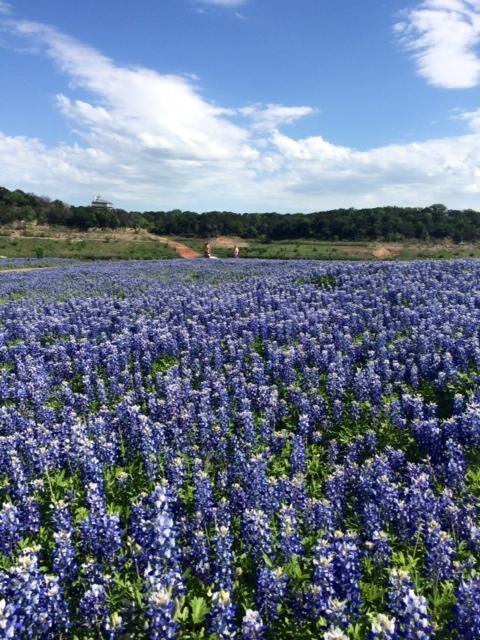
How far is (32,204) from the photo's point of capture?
105 meters

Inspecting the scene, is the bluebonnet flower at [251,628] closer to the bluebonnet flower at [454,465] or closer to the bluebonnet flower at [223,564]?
the bluebonnet flower at [223,564]

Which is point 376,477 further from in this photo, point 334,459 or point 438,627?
point 438,627

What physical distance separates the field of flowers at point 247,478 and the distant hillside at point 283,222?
57121 millimetres

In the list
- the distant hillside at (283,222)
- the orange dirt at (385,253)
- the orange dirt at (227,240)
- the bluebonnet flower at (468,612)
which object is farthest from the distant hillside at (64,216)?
the bluebonnet flower at (468,612)

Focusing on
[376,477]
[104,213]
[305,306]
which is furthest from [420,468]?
[104,213]

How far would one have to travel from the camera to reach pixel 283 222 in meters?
88.7

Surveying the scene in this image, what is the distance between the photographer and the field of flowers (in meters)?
3.84

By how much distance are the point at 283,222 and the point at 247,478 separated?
280ft

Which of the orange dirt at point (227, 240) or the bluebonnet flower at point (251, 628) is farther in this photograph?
the orange dirt at point (227, 240)

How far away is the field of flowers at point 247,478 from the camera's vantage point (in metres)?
3.84

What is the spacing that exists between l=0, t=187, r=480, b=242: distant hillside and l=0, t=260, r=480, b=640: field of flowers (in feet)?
187

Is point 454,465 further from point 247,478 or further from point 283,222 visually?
point 283,222

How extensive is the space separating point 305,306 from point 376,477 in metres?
9.47

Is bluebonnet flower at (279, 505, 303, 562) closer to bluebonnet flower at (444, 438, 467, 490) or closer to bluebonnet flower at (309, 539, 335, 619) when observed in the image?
bluebonnet flower at (309, 539, 335, 619)
